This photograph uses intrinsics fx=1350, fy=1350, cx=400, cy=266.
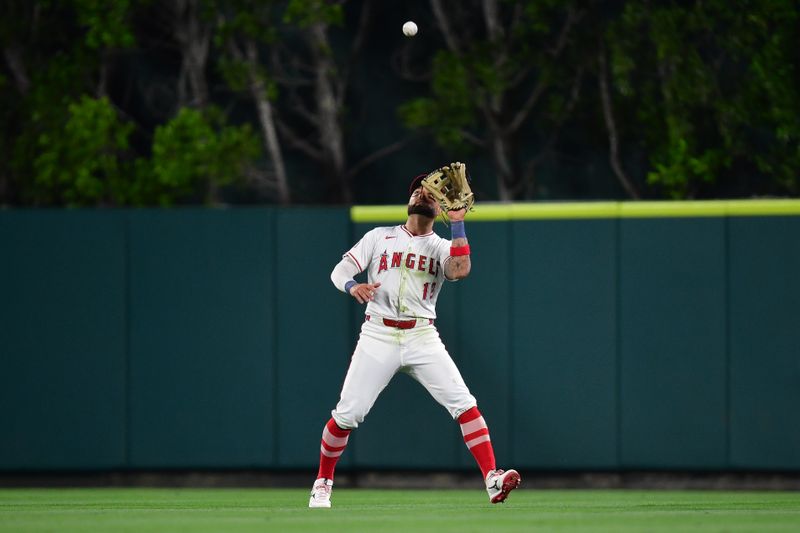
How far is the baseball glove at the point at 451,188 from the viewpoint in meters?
7.72

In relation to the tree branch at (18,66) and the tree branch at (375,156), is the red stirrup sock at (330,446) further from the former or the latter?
the tree branch at (18,66)

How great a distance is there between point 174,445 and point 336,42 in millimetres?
4907

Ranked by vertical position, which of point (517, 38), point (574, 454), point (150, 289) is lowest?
point (574, 454)

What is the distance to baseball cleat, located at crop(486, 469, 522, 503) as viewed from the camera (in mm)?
7508

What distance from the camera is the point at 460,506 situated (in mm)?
8000

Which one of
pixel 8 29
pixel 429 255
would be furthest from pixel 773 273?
pixel 8 29

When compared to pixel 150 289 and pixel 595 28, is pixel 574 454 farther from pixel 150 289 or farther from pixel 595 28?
pixel 595 28

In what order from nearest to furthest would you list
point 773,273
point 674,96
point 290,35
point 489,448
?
point 489,448
point 773,273
point 674,96
point 290,35

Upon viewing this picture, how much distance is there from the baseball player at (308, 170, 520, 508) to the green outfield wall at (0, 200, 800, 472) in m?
2.29

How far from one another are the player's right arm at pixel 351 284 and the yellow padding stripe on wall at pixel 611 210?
96.9 inches

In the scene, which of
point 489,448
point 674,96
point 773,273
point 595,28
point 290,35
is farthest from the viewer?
point 290,35

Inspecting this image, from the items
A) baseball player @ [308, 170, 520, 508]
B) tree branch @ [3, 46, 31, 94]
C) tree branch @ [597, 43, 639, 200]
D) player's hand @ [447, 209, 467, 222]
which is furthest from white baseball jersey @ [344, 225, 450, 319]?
tree branch @ [3, 46, 31, 94]

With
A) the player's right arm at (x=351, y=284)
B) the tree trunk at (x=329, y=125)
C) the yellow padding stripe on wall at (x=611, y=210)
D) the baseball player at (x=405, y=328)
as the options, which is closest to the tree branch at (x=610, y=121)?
the yellow padding stripe on wall at (x=611, y=210)

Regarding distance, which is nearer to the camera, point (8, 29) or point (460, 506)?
point (460, 506)
